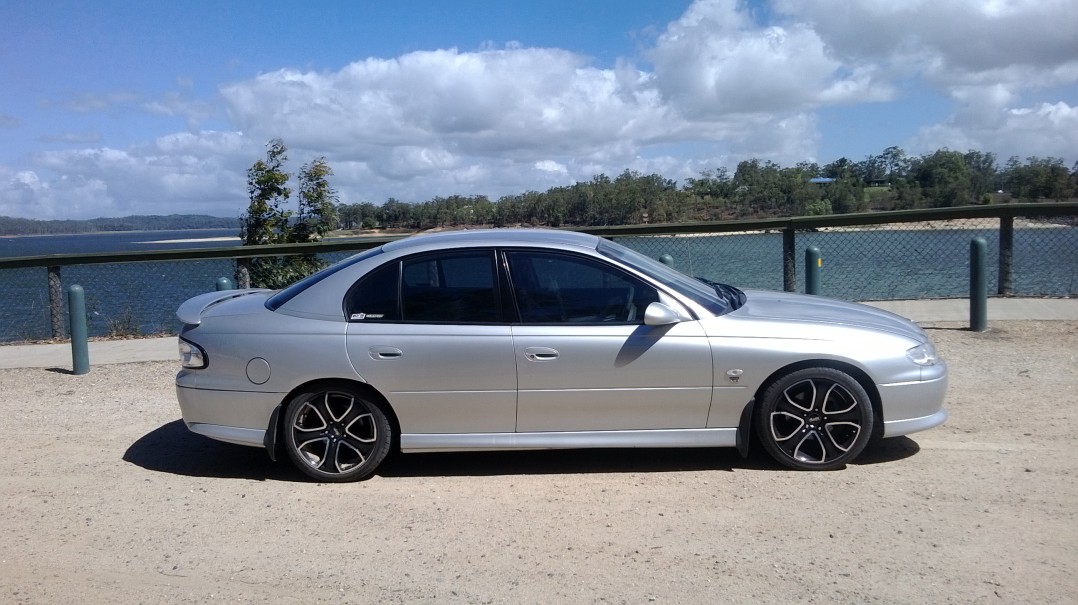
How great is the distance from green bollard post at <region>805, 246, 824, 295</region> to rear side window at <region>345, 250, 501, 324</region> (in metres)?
5.14

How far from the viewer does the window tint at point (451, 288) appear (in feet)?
18.7

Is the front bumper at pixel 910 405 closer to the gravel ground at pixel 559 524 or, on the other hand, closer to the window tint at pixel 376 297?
the gravel ground at pixel 559 524

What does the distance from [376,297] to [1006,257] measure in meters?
9.02

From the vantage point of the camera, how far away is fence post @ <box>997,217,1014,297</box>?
11.3 meters

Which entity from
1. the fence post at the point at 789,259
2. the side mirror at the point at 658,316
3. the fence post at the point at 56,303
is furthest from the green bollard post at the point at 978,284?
the fence post at the point at 56,303

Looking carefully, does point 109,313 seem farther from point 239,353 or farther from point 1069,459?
point 1069,459

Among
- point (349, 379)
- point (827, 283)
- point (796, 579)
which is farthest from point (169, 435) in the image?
point (827, 283)

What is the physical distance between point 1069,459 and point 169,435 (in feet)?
21.3

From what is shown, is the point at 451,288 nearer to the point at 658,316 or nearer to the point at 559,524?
the point at 658,316

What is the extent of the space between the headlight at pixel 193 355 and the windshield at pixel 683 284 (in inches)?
106

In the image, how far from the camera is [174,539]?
489cm

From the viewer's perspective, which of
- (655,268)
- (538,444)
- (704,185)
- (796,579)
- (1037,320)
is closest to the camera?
(796,579)

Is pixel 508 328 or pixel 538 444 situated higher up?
pixel 508 328

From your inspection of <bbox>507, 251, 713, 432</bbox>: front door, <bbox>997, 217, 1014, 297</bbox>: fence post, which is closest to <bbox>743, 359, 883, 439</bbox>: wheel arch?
<bbox>507, 251, 713, 432</bbox>: front door
